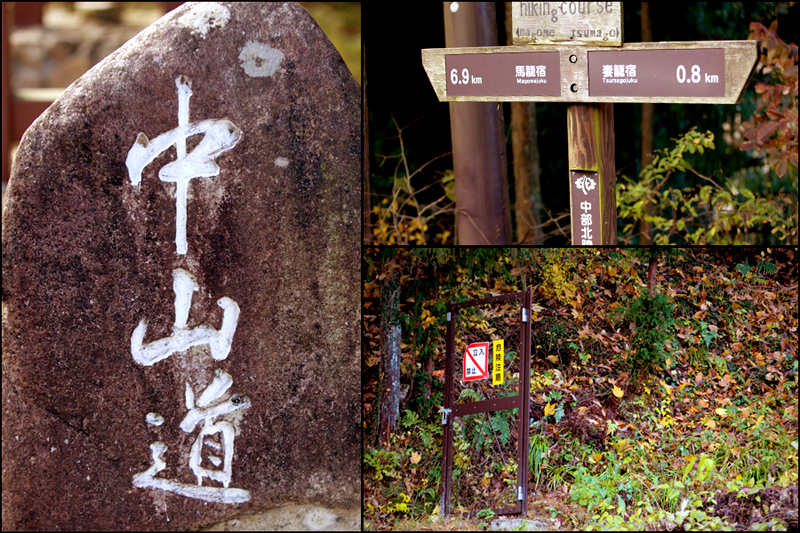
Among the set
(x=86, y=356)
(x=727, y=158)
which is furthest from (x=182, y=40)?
(x=727, y=158)

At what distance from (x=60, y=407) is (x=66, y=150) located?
122cm

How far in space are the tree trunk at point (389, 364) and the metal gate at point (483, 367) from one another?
0.26 meters

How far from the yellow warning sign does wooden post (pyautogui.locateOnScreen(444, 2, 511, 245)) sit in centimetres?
134

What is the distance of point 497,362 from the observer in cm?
296

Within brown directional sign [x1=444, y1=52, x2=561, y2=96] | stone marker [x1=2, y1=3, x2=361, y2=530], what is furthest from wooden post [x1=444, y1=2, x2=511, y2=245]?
stone marker [x1=2, y1=3, x2=361, y2=530]

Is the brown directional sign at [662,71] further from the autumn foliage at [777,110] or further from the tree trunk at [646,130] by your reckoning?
the tree trunk at [646,130]

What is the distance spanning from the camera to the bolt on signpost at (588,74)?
2684mm

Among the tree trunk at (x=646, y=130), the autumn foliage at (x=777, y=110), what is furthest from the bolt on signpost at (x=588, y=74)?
the tree trunk at (x=646, y=130)

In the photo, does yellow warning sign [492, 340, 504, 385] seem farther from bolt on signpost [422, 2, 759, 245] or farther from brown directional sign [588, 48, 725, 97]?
brown directional sign [588, 48, 725, 97]

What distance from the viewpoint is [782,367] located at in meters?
2.88

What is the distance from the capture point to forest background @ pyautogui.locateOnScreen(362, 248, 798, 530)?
2.87 meters

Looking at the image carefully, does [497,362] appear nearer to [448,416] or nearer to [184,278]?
[448,416]

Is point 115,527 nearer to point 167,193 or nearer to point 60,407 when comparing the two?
point 60,407

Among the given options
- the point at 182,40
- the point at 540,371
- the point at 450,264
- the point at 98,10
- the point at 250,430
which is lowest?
the point at 250,430
